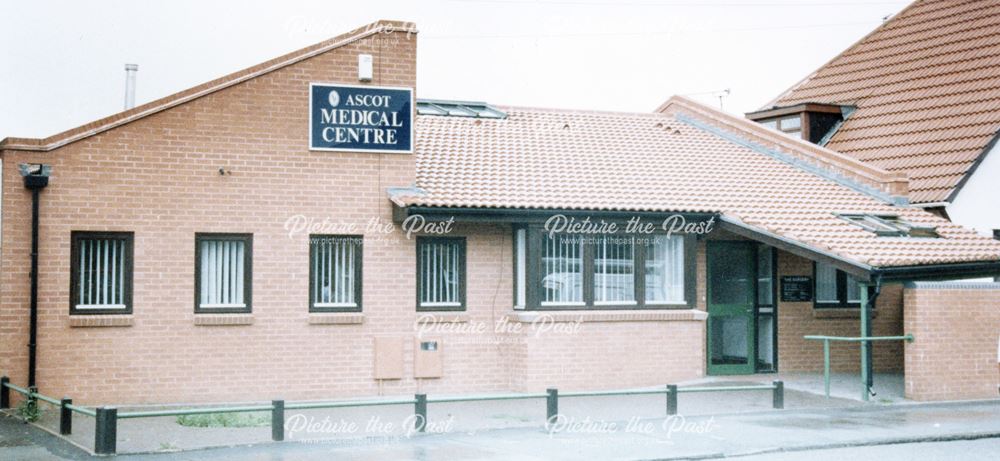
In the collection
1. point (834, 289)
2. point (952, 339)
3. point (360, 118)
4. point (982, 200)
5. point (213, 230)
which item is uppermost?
point (360, 118)

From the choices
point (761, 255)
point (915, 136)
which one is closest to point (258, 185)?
point (761, 255)

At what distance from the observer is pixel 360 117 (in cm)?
1728

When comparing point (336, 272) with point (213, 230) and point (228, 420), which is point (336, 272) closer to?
point (213, 230)

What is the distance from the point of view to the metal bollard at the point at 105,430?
11.7m

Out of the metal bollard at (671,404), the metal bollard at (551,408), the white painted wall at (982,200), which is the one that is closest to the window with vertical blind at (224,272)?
the metal bollard at (551,408)

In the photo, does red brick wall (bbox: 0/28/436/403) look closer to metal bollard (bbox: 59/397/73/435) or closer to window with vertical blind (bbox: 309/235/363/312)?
window with vertical blind (bbox: 309/235/363/312)

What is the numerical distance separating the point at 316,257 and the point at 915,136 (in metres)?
13.0

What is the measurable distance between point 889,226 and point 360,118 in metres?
8.85

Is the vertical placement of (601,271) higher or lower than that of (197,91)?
lower

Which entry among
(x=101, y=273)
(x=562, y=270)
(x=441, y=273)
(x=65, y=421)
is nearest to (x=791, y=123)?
(x=562, y=270)

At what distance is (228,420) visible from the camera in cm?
1430

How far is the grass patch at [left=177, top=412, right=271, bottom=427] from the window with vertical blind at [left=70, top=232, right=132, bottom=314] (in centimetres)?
240

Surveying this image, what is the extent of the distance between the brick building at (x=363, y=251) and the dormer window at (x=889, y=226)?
2.6 inches

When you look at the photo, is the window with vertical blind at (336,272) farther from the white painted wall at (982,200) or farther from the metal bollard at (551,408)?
the white painted wall at (982,200)
